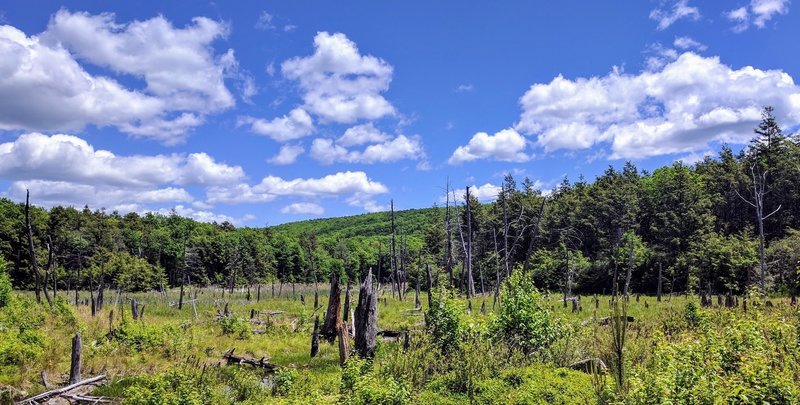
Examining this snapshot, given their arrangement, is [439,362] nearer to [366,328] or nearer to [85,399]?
[366,328]

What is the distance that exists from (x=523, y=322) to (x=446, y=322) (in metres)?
2.16

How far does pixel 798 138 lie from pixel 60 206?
101232 millimetres

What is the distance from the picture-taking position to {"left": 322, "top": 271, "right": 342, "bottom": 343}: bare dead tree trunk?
21172mm

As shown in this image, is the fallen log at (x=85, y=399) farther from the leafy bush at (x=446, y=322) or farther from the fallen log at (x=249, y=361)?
the leafy bush at (x=446, y=322)

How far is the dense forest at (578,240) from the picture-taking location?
4397 centimetres

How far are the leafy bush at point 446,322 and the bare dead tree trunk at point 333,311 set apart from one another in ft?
22.9

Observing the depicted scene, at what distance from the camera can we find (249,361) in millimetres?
18281

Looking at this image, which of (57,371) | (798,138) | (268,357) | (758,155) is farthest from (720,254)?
(57,371)

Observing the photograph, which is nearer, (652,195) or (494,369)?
(494,369)

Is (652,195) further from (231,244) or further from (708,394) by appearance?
(231,244)

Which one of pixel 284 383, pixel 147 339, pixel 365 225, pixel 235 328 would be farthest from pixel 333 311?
pixel 365 225

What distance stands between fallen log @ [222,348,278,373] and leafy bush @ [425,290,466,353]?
6.52m

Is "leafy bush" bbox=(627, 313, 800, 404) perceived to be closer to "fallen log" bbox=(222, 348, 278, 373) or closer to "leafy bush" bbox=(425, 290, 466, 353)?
"leafy bush" bbox=(425, 290, 466, 353)

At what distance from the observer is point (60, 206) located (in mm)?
79250
